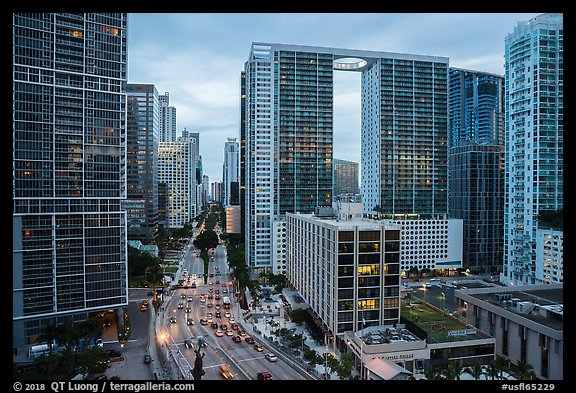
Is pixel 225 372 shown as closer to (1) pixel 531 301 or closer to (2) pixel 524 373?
(2) pixel 524 373

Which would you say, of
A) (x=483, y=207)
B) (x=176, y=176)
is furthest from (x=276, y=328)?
(x=176, y=176)

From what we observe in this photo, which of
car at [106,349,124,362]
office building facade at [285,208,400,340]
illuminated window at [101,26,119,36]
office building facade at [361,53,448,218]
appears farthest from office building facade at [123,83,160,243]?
office building facade at [285,208,400,340]

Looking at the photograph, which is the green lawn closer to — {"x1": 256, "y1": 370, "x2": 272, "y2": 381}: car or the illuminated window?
{"x1": 256, "y1": 370, "x2": 272, "y2": 381}: car

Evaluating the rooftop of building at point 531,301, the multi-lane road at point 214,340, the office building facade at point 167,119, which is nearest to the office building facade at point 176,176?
the office building facade at point 167,119

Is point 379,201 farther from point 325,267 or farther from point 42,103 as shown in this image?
point 42,103

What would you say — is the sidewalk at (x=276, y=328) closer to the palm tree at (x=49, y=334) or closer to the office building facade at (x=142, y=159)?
the palm tree at (x=49, y=334)

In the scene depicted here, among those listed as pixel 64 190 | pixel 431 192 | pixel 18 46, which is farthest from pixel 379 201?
pixel 18 46
